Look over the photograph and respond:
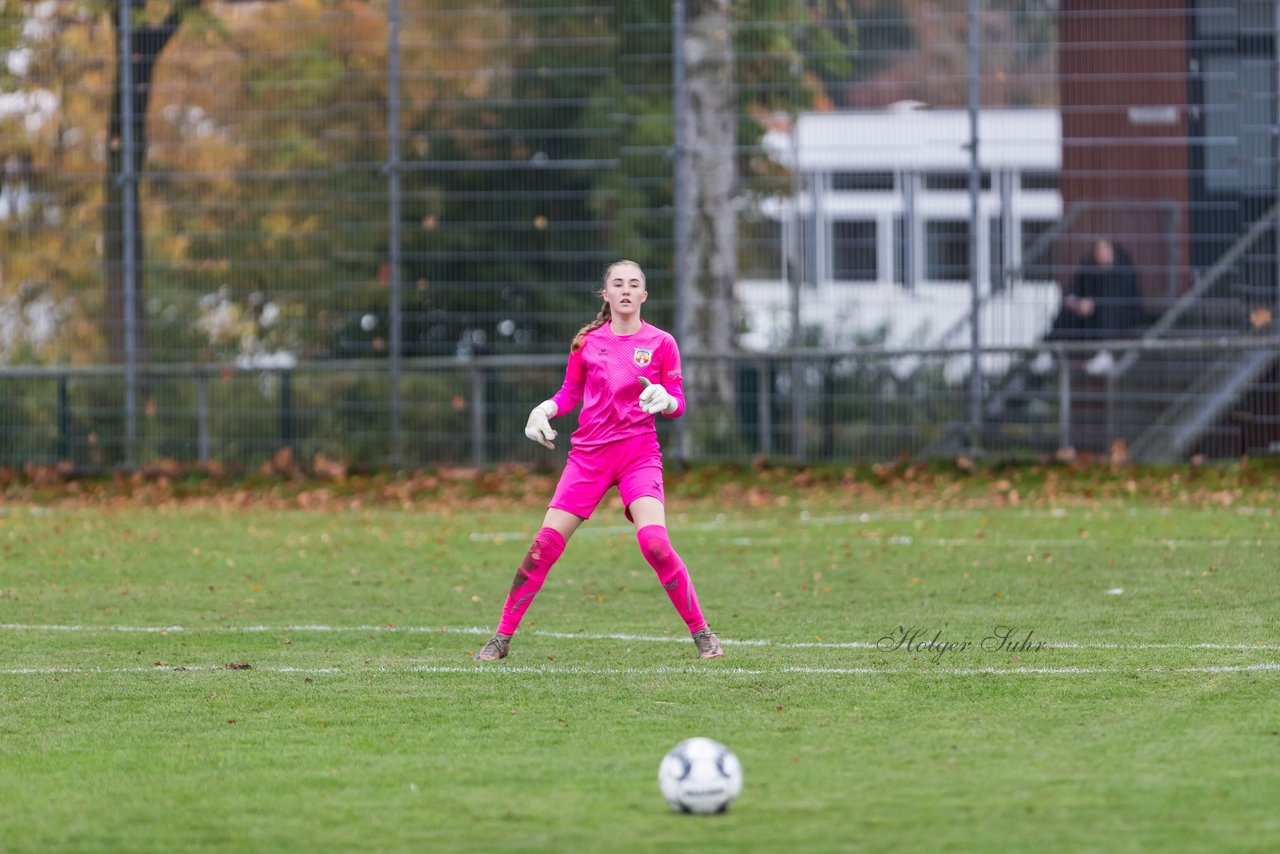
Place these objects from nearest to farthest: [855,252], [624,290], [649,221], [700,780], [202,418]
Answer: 1. [700,780]
2. [624,290]
3. [855,252]
4. [649,221]
5. [202,418]

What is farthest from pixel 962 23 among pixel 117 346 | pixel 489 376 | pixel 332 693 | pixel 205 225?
pixel 332 693

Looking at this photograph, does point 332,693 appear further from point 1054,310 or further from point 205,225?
point 205,225

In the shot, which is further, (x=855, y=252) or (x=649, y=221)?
(x=649, y=221)

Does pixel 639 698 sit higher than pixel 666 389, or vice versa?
pixel 666 389

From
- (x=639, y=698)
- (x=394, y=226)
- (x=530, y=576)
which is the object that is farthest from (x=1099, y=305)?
(x=639, y=698)

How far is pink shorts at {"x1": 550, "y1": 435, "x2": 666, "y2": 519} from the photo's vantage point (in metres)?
8.56

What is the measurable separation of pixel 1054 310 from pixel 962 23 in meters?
3.09

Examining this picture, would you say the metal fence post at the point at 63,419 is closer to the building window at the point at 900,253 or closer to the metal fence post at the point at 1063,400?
the building window at the point at 900,253

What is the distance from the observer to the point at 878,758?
6031mm

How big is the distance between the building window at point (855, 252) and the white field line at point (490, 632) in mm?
10125

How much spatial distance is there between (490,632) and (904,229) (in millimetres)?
10592

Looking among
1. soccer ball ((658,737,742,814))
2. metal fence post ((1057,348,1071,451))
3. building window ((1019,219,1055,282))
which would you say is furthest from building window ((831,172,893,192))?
soccer ball ((658,737,742,814))

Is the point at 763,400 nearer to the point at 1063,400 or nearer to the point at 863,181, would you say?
the point at 863,181

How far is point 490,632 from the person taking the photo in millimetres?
9461
